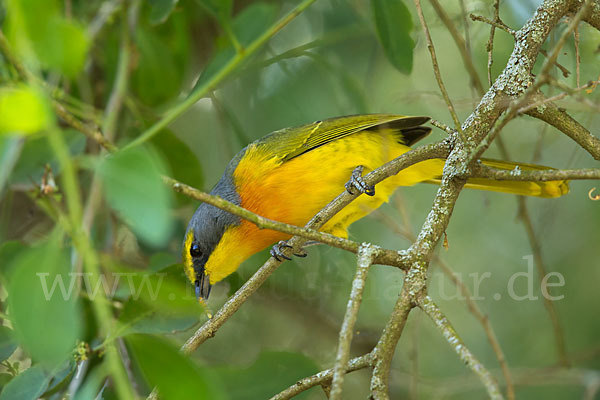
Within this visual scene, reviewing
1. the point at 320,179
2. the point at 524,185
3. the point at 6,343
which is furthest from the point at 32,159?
the point at 524,185

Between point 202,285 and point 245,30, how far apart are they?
1472 millimetres

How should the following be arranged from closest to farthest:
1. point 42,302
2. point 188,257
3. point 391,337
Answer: point 42,302 → point 391,337 → point 188,257

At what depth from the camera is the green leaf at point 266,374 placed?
205cm

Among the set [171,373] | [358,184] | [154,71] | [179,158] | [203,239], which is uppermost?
[154,71]

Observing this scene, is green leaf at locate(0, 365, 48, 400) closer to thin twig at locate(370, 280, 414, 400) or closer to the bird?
thin twig at locate(370, 280, 414, 400)

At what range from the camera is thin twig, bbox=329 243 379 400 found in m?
1.45

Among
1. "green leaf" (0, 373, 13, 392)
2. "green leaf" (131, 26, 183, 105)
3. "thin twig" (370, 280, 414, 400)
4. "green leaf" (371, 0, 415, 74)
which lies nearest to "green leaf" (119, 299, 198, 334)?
"thin twig" (370, 280, 414, 400)

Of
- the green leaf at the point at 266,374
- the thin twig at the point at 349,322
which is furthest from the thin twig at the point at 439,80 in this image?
the green leaf at the point at 266,374

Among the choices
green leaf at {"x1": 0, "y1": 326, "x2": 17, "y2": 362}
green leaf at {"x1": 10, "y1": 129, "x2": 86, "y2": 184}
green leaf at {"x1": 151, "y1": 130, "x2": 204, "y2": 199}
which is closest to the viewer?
green leaf at {"x1": 0, "y1": 326, "x2": 17, "y2": 362}

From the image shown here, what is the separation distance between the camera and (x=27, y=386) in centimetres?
202

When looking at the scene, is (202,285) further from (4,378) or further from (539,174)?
(539,174)

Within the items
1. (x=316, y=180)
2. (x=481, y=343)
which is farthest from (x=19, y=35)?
(x=481, y=343)

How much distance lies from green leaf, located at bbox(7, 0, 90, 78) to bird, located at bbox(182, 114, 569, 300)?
228 cm

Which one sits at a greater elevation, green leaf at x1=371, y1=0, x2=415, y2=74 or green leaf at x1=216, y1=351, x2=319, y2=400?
green leaf at x1=371, y1=0, x2=415, y2=74
